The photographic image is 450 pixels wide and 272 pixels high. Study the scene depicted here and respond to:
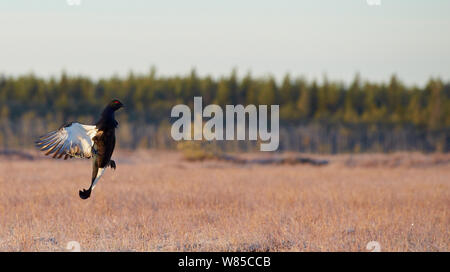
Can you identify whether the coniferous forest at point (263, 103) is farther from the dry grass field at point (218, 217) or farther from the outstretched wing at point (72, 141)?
the outstretched wing at point (72, 141)

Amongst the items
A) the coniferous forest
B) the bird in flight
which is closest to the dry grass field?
the bird in flight

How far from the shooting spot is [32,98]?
214 feet

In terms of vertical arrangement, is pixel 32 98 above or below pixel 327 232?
above

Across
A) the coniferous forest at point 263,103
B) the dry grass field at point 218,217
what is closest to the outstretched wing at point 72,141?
the dry grass field at point 218,217

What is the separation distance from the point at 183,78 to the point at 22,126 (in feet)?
80.0

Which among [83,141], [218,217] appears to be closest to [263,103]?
[218,217]

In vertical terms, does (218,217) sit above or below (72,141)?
below

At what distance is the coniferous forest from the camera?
56.0 meters

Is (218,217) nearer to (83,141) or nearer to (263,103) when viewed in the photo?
(83,141)

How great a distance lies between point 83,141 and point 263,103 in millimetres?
59052

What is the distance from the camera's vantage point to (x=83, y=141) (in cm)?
766

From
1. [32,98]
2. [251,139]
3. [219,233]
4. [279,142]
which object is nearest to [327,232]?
[219,233]

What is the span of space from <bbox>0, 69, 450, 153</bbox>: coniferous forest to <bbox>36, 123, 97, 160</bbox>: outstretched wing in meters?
42.1
